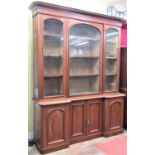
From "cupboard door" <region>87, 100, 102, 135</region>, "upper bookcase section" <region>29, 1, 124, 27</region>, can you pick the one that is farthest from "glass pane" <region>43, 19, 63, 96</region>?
"cupboard door" <region>87, 100, 102, 135</region>

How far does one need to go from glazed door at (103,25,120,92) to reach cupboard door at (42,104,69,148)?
1.10 metres

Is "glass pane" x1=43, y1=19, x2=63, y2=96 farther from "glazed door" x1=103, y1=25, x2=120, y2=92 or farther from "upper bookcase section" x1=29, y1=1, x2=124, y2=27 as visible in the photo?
"glazed door" x1=103, y1=25, x2=120, y2=92

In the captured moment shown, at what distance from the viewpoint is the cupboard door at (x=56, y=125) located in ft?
8.79

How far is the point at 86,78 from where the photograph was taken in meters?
3.54

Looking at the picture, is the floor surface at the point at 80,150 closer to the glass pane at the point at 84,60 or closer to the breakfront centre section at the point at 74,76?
the breakfront centre section at the point at 74,76

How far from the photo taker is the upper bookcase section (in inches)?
104

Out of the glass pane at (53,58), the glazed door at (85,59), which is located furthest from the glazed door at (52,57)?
the glazed door at (85,59)

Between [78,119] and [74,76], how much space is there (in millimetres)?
789

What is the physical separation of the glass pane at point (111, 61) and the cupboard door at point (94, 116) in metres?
0.47

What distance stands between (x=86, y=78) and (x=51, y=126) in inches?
49.1

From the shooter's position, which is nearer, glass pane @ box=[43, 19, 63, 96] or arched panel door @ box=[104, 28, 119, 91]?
glass pane @ box=[43, 19, 63, 96]

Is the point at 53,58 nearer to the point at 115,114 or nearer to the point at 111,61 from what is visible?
the point at 111,61
